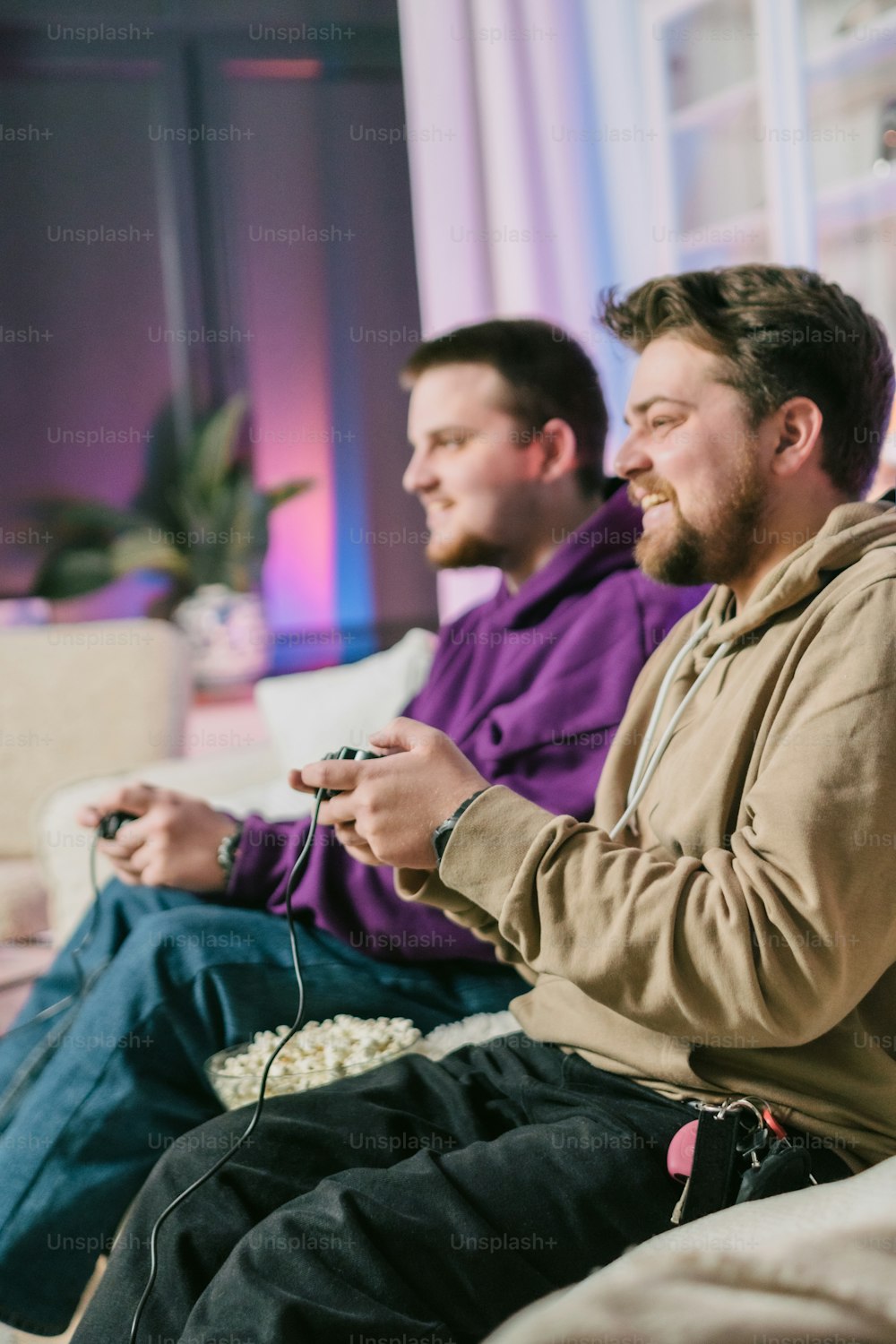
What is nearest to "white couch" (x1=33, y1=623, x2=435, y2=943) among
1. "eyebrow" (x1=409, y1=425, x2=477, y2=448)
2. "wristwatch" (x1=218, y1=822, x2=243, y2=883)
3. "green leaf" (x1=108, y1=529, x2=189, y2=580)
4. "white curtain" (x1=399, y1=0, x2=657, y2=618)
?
"wristwatch" (x1=218, y1=822, x2=243, y2=883)

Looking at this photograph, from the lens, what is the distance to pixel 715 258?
3570mm

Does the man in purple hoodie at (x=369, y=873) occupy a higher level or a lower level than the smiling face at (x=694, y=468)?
lower

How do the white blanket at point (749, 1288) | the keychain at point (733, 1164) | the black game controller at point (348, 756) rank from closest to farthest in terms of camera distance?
the white blanket at point (749, 1288), the keychain at point (733, 1164), the black game controller at point (348, 756)

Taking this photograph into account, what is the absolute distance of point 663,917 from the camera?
0.90 metres

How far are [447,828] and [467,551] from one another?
2.68 feet

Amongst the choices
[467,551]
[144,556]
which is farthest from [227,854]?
[144,556]

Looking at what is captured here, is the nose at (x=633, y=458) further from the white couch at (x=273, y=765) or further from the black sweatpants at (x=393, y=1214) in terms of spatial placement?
the white couch at (x=273, y=765)

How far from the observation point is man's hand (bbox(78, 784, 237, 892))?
157cm

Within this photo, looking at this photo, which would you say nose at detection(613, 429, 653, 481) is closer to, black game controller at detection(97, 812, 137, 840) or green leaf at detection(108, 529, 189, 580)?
black game controller at detection(97, 812, 137, 840)

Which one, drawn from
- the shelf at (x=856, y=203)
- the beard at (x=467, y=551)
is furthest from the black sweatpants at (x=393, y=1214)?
the shelf at (x=856, y=203)

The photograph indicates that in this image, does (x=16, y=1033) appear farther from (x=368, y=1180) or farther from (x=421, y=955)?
(x=368, y=1180)

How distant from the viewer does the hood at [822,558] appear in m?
1.00

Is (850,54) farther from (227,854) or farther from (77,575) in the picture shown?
(77,575)

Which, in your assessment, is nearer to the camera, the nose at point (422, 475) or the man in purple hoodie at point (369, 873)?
the man in purple hoodie at point (369, 873)
